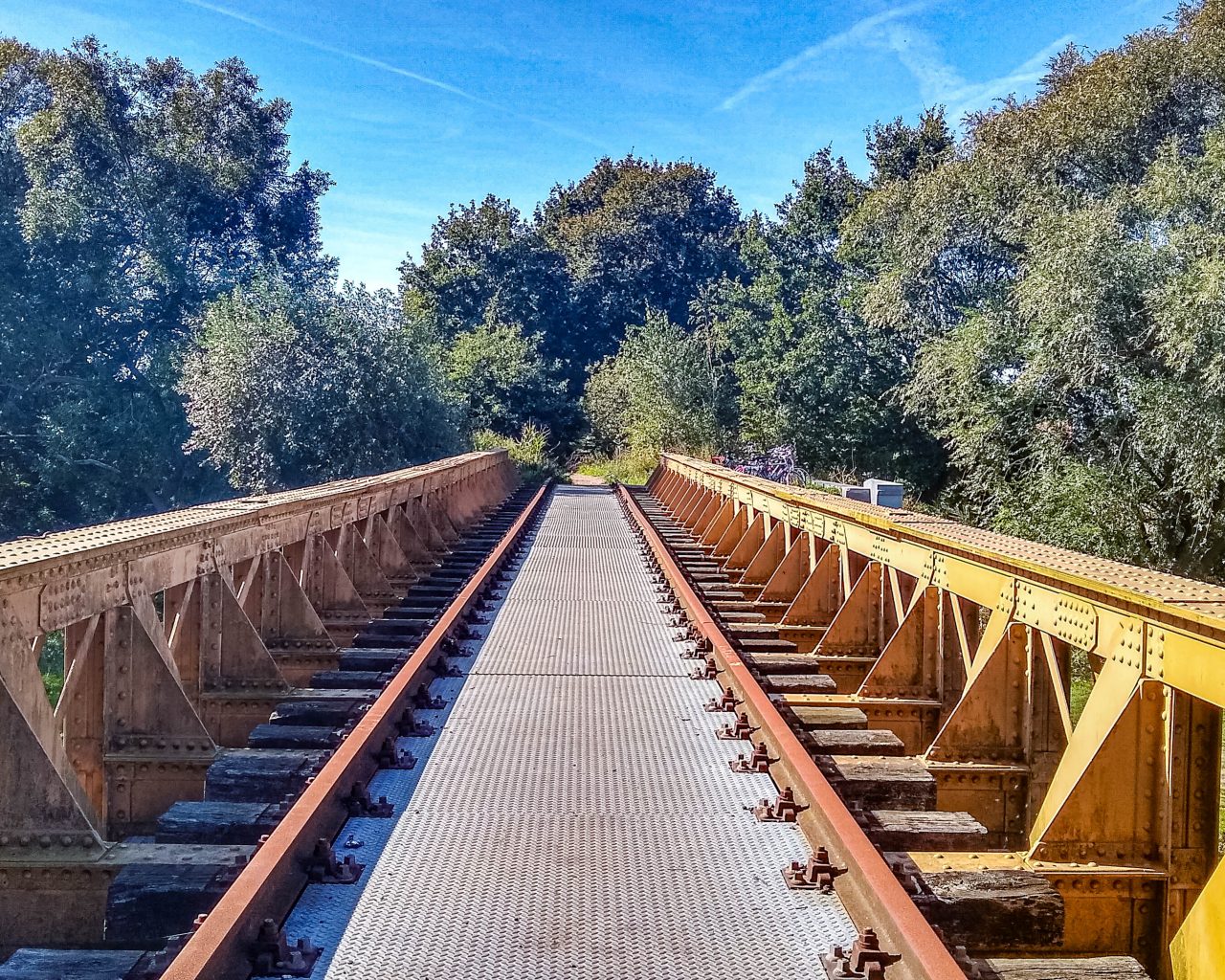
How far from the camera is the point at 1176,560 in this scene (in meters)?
15.9

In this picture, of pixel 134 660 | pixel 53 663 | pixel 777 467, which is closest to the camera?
pixel 134 660

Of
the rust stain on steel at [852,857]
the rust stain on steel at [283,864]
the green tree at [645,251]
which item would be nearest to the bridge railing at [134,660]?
the rust stain on steel at [283,864]

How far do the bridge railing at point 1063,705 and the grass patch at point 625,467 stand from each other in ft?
77.4

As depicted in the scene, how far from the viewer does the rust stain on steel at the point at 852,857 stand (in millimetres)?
2697

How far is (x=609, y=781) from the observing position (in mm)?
4441

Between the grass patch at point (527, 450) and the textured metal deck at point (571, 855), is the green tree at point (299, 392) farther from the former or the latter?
the textured metal deck at point (571, 855)

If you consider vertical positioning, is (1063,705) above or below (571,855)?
above

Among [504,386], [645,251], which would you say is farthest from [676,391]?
[645,251]

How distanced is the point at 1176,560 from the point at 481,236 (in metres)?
45.2

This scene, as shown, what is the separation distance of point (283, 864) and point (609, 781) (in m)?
1.56

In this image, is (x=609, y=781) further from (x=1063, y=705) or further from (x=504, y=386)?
(x=504, y=386)

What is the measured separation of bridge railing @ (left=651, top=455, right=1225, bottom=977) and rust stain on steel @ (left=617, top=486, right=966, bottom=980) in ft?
1.29

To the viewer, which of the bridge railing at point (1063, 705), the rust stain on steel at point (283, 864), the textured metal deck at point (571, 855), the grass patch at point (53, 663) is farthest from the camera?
the grass patch at point (53, 663)

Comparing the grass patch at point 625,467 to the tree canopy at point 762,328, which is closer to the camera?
the tree canopy at point 762,328
